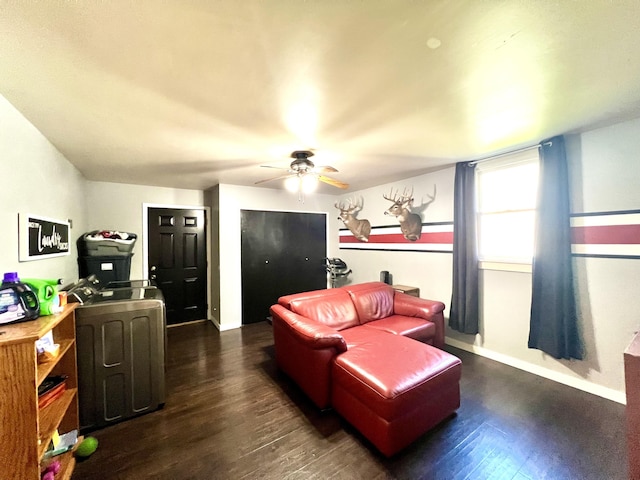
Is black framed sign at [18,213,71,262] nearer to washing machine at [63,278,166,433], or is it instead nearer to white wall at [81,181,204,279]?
washing machine at [63,278,166,433]

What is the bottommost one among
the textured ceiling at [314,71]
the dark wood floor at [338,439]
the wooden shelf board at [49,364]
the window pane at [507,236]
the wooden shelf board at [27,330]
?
the dark wood floor at [338,439]

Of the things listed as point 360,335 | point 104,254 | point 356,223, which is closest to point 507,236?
point 360,335

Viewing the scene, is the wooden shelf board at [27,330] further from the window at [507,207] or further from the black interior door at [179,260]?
the window at [507,207]

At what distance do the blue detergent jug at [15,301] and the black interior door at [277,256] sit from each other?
2.87 m

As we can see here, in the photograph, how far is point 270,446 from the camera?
1702mm

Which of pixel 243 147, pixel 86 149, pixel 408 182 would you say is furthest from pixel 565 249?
pixel 86 149

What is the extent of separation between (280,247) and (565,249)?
376 centimetres

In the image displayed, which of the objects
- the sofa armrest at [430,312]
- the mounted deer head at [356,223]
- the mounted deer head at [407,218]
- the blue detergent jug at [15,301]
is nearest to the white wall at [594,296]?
the sofa armrest at [430,312]

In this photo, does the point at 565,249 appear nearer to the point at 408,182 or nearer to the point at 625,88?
the point at 625,88

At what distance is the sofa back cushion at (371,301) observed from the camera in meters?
2.99

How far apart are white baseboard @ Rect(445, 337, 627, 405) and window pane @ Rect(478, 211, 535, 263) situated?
111cm

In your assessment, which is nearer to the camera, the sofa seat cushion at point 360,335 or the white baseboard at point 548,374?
the white baseboard at point 548,374

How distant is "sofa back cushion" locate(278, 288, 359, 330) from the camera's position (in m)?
2.67

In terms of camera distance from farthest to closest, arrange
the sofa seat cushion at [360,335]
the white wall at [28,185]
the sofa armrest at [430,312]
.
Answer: the sofa armrest at [430,312] → the sofa seat cushion at [360,335] → the white wall at [28,185]
